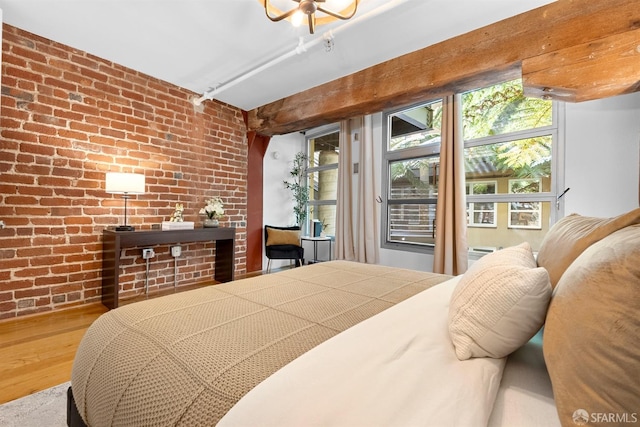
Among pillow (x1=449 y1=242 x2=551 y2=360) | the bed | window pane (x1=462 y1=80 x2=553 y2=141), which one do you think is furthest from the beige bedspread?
window pane (x1=462 y1=80 x2=553 y2=141)

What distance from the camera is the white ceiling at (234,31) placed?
2.14m

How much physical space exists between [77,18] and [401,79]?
2.86m

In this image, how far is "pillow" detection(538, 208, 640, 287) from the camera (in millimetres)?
819

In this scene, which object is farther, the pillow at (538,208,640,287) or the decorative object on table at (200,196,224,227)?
the decorative object on table at (200,196,224,227)

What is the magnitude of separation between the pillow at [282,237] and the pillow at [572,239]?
3.38 m

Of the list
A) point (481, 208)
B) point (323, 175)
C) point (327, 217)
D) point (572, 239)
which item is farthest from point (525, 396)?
point (323, 175)

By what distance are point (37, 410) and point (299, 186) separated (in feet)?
13.4

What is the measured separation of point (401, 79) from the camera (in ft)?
8.95

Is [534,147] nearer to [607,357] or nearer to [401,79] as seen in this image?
[401,79]

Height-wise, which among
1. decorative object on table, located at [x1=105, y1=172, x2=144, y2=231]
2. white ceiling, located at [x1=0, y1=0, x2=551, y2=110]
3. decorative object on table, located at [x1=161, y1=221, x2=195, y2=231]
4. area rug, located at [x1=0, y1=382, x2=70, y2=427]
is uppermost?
white ceiling, located at [x1=0, y1=0, x2=551, y2=110]

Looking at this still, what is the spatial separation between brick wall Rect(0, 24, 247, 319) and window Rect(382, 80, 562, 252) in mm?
2670

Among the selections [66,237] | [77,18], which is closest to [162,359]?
[66,237]

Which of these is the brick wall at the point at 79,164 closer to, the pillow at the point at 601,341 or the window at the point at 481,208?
the window at the point at 481,208

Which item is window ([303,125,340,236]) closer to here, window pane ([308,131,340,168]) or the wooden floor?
window pane ([308,131,340,168])
